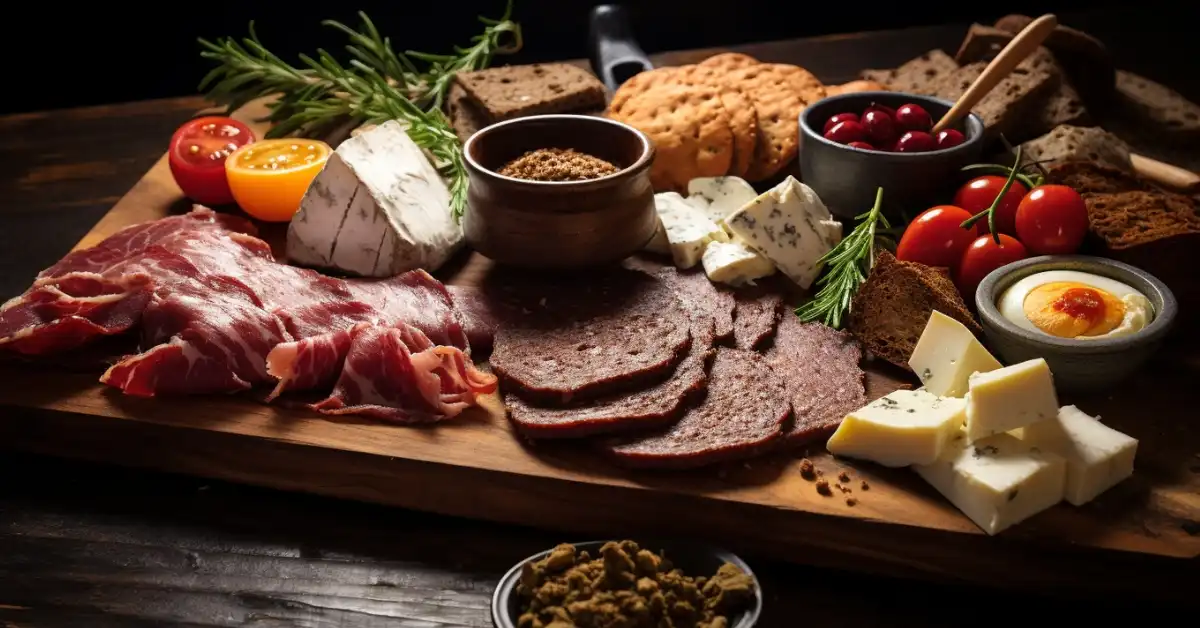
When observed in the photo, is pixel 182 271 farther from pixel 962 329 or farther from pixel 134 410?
pixel 962 329

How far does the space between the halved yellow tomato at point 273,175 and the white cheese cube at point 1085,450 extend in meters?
2.06

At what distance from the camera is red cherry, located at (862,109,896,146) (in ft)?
10.2

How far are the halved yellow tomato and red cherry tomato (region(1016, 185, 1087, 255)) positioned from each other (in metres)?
1.96

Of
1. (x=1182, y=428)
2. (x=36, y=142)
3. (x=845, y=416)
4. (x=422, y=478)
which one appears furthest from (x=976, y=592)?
(x=36, y=142)

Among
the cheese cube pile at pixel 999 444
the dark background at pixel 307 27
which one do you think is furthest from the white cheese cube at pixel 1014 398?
the dark background at pixel 307 27

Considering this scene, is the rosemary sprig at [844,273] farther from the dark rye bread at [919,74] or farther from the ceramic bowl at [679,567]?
the dark rye bread at [919,74]

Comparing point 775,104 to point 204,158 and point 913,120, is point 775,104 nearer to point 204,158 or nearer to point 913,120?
point 913,120

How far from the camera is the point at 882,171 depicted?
9.90 feet

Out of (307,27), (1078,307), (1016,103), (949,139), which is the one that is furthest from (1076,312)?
(307,27)

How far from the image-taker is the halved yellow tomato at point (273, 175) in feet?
10.4

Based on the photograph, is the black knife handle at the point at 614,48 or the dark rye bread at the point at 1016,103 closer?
the dark rye bread at the point at 1016,103

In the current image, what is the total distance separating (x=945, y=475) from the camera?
2.14m

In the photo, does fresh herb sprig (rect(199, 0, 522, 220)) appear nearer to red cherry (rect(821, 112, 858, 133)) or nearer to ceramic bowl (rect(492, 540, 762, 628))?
red cherry (rect(821, 112, 858, 133))

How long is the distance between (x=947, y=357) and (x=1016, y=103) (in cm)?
140
